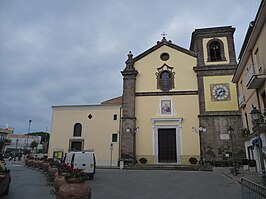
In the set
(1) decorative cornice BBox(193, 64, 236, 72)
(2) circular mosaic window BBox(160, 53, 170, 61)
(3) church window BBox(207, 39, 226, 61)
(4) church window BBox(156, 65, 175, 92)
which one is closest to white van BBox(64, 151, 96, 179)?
(4) church window BBox(156, 65, 175, 92)

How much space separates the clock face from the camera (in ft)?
80.3

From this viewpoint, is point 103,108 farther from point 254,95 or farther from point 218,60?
point 254,95

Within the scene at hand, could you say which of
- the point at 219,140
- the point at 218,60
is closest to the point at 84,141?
the point at 219,140

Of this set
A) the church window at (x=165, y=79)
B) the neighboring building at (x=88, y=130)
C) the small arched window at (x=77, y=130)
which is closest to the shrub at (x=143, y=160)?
the neighboring building at (x=88, y=130)

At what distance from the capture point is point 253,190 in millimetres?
5578

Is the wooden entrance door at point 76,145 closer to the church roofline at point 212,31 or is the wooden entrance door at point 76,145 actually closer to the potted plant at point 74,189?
the church roofline at point 212,31

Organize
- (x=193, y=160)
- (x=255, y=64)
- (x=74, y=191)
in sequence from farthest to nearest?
(x=193, y=160), (x=255, y=64), (x=74, y=191)

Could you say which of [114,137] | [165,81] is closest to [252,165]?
[165,81]

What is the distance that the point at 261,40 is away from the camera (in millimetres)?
13539

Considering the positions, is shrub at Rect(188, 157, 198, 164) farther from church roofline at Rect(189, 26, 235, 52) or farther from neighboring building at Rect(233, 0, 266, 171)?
church roofline at Rect(189, 26, 235, 52)

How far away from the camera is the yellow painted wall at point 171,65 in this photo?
26234 mm

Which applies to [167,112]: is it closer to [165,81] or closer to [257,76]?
[165,81]

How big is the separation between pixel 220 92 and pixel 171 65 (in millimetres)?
A: 6177

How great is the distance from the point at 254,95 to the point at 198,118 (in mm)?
8746
